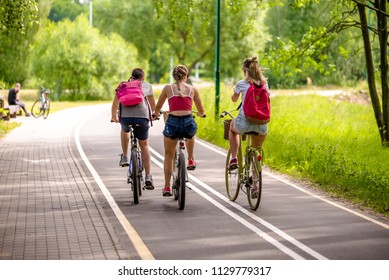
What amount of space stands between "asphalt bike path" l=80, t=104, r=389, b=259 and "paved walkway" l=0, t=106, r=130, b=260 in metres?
0.48

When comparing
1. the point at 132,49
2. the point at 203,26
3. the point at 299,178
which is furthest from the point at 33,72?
the point at 299,178

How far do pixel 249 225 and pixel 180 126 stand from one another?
69.9 inches

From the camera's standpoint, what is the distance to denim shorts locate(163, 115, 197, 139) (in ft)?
39.6

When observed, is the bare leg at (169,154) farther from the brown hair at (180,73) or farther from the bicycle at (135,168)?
the brown hair at (180,73)

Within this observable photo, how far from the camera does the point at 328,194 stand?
47.2 feet

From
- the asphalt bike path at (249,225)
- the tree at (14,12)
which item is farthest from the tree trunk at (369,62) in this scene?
the tree at (14,12)

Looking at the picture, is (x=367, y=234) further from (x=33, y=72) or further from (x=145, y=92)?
(x=33, y=72)

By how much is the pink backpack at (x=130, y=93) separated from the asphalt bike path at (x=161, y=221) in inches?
60.7

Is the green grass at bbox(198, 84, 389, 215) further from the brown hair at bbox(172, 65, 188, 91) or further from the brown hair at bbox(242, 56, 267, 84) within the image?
the brown hair at bbox(172, 65, 188, 91)

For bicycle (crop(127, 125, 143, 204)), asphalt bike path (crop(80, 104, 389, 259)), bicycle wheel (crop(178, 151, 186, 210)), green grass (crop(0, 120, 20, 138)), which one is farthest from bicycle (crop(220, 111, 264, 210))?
green grass (crop(0, 120, 20, 138))

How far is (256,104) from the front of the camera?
11930 millimetres

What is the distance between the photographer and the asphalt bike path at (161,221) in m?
9.60

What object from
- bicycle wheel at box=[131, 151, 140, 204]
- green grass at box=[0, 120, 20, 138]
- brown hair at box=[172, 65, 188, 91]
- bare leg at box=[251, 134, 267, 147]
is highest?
brown hair at box=[172, 65, 188, 91]

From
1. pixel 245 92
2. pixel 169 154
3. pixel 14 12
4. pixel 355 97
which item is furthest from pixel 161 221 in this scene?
pixel 355 97
